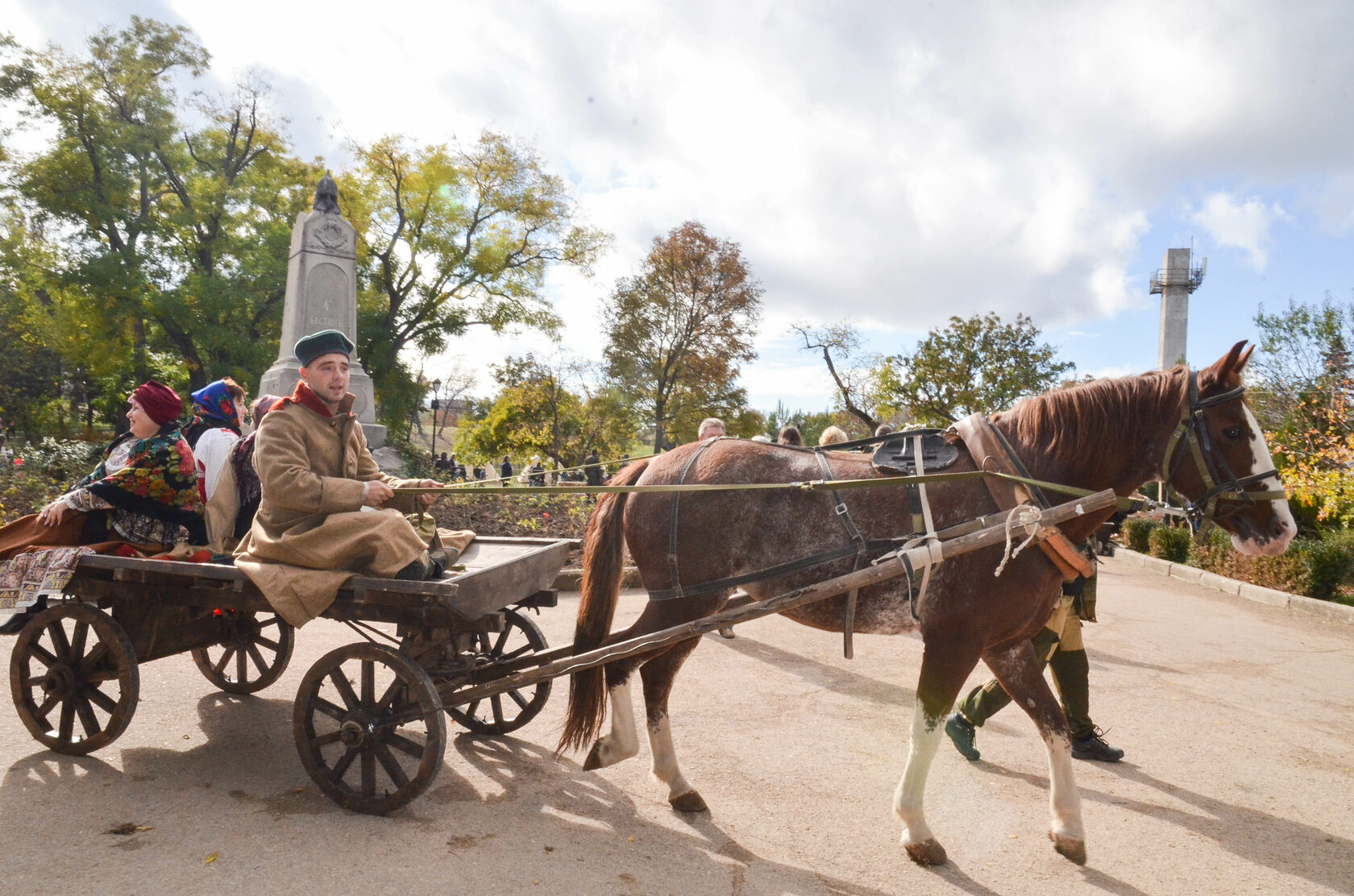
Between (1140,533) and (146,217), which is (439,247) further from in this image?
(1140,533)

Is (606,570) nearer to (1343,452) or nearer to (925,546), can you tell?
(925,546)

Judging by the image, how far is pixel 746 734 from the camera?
4586 mm

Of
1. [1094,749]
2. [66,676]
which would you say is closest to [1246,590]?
[1094,749]

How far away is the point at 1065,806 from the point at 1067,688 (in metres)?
Answer: 1.32

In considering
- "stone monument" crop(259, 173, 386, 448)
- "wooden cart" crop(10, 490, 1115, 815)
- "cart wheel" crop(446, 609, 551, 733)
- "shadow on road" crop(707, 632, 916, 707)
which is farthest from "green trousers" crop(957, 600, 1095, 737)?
"stone monument" crop(259, 173, 386, 448)

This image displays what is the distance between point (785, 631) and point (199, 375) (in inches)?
789

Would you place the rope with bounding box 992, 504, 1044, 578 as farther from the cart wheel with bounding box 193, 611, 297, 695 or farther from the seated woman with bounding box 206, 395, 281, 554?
the cart wheel with bounding box 193, 611, 297, 695

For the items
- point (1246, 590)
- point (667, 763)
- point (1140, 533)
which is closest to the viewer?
point (667, 763)

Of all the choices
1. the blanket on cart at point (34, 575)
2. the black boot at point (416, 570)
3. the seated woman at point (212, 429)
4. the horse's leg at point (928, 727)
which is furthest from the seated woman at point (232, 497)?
the horse's leg at point (928, 727)

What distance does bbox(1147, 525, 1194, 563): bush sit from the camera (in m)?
12.8

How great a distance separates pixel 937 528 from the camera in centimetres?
336

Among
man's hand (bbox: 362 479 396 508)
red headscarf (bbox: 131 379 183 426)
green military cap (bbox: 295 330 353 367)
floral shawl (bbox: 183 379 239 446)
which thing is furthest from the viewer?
floral shawl (bbox: 183 379 239 446)

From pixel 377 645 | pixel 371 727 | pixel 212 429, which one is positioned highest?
pixel 212 429

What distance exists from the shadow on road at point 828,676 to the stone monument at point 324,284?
8054 millimetres
